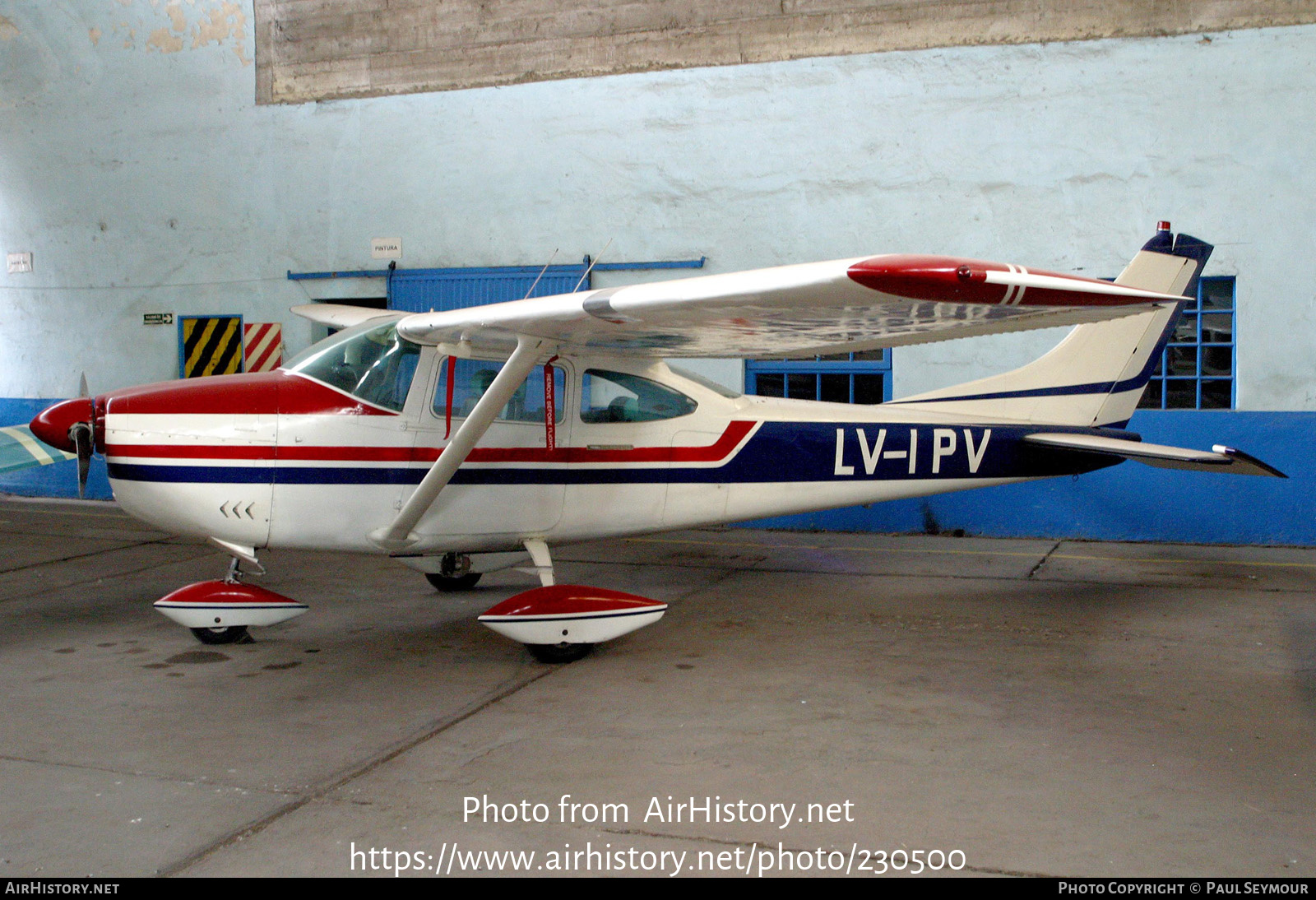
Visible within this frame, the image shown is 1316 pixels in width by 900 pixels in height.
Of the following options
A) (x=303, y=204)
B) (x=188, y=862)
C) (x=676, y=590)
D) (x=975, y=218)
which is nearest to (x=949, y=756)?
(x=188, y=862)

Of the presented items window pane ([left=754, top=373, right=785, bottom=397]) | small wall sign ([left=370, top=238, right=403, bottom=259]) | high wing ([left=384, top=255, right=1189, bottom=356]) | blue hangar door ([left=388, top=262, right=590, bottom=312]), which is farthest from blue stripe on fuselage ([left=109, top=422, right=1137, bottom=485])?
small wall sign ([left=370, top=238, right=403, bottom=259])

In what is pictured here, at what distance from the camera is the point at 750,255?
31.4 feet

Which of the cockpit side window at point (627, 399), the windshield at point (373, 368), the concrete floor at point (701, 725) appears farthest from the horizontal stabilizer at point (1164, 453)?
the windshield at point (373, 368)

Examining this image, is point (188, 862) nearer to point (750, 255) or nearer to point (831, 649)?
point (831, 649)

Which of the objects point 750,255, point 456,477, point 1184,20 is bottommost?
point 456,477

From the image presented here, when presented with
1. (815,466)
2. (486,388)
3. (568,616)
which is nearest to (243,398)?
(486,388)

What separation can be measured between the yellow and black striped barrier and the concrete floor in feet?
14.0

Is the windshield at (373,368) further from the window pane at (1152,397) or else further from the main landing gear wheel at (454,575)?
the window pane at (1152,397)

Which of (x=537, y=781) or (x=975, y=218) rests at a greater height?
(x=975, y=218)

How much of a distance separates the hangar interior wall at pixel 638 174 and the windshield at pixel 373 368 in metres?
4.73

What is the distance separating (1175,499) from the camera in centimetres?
884

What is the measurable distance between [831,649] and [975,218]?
5.03 metres

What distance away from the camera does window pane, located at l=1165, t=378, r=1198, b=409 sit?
898 centimetres
